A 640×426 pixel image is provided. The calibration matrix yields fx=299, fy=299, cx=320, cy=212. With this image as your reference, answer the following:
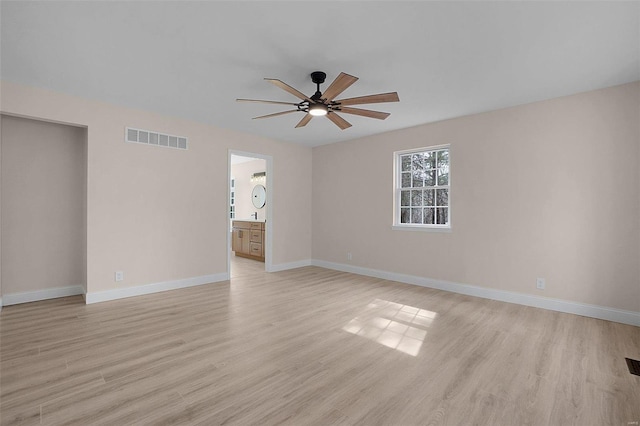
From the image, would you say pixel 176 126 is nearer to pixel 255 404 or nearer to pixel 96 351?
pixel 96 351

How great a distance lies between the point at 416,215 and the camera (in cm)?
512

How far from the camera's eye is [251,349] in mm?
2625

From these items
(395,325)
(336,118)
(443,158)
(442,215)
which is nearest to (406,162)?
(443,158)

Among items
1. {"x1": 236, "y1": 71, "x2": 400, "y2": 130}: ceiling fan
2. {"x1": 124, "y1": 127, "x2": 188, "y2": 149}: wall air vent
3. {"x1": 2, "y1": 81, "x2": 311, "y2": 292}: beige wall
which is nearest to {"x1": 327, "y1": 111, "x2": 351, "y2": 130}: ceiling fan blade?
{"x1": 236, "y1": 71, "x2": 400, "y2": 130}: ceiling fan

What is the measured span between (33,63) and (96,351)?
2.79 meters

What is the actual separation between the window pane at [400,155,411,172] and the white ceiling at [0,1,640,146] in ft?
4.74

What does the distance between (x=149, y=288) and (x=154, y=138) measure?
219cm

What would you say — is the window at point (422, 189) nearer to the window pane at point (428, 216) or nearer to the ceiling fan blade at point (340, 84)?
the window pane at point (428, 216)

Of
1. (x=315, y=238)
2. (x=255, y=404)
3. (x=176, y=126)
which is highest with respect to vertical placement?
(x=176, y=126)

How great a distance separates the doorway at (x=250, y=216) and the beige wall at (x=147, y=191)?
91cm

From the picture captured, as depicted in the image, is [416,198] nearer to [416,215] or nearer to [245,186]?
[416,215]

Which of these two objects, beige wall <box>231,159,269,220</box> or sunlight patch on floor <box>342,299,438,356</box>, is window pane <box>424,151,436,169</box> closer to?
sunlight patch on floor <box>342,299,438,356</box>

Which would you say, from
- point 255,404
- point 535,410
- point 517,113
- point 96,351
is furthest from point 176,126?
point 535,410

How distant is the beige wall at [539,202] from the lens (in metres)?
3.27
